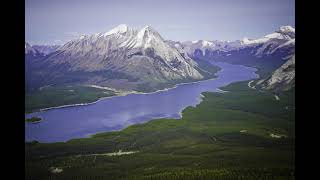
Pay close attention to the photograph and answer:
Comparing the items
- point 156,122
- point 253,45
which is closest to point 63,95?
point 156,122

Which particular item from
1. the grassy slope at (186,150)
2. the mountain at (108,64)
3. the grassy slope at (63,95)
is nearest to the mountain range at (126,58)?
the mountain at (108,64)

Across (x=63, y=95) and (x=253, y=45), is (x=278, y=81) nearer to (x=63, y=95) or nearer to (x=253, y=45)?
(x=253, y=45)

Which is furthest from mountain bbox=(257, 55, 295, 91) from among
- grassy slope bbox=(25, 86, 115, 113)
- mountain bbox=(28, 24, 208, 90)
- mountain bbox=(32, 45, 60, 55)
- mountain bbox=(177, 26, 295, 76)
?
mountain bbox=(32, 45, 60, 55)

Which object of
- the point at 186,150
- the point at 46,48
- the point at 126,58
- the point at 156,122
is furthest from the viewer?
the point at 126,58

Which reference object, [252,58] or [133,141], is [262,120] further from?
[133,141]
